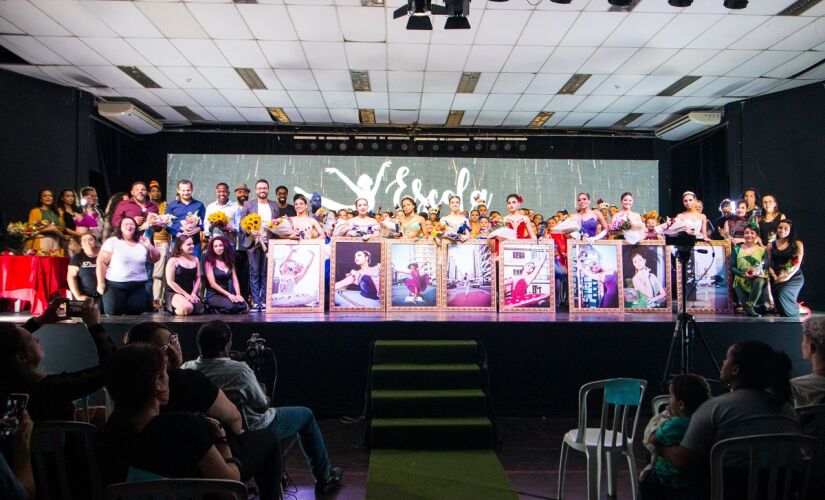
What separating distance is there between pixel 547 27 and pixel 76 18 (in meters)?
5.94

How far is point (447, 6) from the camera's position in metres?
6.29

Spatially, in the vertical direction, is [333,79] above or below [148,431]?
above

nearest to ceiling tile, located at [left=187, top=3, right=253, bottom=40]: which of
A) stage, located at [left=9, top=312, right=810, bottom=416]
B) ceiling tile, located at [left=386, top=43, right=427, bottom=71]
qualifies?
ceiling tile, located at [left=386, top=43, right=427, bottom=71]

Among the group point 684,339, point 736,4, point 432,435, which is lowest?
point 432,435

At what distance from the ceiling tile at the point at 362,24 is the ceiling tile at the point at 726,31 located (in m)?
4.23

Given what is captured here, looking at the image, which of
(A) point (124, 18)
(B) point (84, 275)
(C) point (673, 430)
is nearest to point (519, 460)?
(C) point (673, 430)

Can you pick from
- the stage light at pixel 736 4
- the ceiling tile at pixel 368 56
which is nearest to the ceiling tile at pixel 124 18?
the ceiling tile at pixel 368 56

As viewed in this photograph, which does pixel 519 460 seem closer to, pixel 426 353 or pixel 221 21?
pixel 426 353

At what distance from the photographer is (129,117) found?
11414 mm

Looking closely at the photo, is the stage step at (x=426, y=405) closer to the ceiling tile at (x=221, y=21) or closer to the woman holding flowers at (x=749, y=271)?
the woman holding flowers at (x=749, y=271)

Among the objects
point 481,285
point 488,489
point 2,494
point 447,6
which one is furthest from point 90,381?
point 447,6

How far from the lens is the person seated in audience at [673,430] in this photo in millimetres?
2484

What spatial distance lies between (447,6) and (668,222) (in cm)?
359

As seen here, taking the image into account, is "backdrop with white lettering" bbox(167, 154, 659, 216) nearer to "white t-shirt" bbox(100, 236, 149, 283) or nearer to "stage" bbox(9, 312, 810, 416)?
"white t-shirt" bbox(100, 236, 149, 283)
